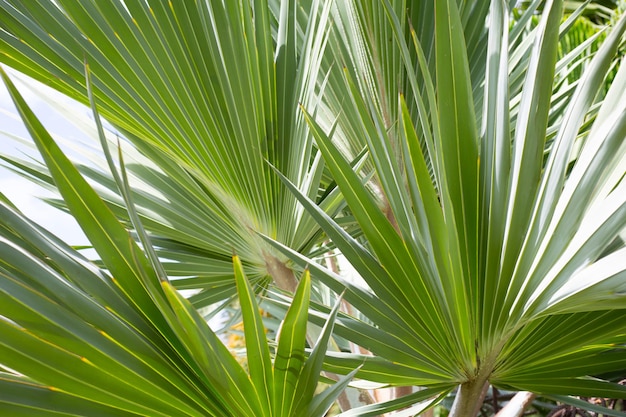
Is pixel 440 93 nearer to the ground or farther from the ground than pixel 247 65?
nearer to the ground

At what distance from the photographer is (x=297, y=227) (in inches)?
44.2

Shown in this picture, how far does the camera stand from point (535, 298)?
621 millimetres

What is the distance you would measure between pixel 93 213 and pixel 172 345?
0.49ft

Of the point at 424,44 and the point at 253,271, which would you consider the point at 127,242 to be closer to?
the point at 253,271

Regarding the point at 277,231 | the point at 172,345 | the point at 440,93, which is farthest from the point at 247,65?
the point at 172,345

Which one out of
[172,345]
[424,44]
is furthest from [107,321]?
[424,44]

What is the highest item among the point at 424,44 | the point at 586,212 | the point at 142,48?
the point at 424,44

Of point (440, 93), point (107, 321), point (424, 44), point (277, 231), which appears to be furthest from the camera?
point (424, 44)

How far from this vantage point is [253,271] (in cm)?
120

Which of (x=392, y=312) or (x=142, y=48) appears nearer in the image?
(x=392, y=312)

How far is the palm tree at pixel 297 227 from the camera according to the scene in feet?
1.89

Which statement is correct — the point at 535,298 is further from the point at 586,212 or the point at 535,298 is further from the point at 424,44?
the point at 424,44

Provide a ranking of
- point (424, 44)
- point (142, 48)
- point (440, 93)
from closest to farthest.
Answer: point (440, 93)
point (142, 48)
point (424, 44)

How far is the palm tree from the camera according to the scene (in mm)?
575
